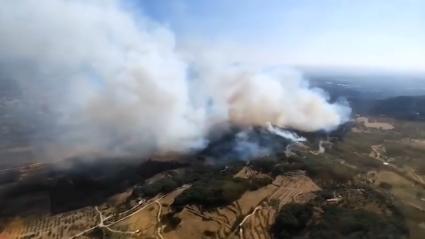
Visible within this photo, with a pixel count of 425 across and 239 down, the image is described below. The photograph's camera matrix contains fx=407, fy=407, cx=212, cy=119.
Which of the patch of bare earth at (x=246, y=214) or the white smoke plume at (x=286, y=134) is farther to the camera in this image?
the white smoke plume at (x=286, y=134)

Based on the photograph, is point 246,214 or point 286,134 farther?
point 286,134

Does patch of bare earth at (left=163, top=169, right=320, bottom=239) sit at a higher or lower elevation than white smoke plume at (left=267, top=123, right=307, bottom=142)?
lower

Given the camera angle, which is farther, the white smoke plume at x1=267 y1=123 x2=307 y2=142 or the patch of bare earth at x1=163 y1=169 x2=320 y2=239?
the white smoke plume at x1=267 y1=123 x2=307 y2=142

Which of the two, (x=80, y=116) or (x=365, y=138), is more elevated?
(x=80, y=116)

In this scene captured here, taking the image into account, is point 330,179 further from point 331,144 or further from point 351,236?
point 331,144

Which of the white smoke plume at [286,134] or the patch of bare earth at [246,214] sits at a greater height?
the white smoke plume at [286,134]

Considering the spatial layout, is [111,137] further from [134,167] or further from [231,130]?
[231,130]

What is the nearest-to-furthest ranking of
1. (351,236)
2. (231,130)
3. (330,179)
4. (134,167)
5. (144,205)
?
(351,236)
(144,205)
(330,179)
(134,167)
(231,130)

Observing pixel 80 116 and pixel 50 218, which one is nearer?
pixel 50 218

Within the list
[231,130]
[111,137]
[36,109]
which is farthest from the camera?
[36,109]

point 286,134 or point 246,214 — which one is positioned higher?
point 286,134

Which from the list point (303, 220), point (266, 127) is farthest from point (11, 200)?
point (266, 127)
